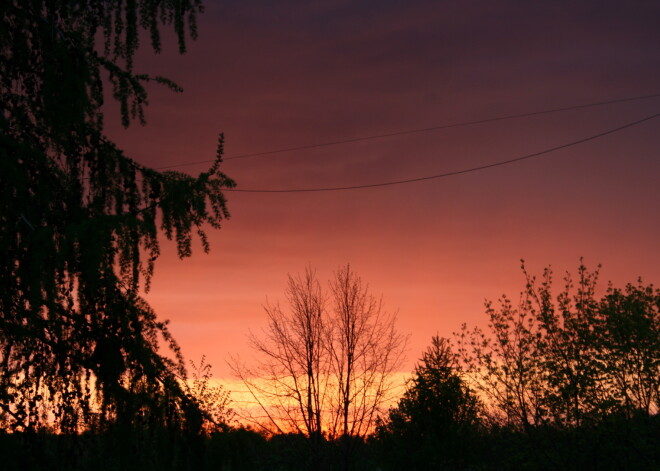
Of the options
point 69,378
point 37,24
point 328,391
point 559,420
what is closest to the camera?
point 69,378

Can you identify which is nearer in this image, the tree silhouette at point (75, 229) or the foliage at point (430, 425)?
the tree silhouette at point (75, 229)

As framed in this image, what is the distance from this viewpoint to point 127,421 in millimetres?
4727

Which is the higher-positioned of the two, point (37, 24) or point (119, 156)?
point (37, 24)

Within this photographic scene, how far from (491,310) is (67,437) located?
41.7ft

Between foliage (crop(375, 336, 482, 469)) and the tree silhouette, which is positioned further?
foliage (crop(375, 336, 482, 469))

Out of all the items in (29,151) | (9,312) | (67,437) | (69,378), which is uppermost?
(29,151)

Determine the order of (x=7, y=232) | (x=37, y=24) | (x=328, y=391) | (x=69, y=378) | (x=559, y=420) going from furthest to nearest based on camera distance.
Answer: (x=328, y=391) < (x=559, y=420) < (x=37, y=24) < (x=69, y=378) < (x=7, y=232)

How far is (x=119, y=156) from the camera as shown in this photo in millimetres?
5152

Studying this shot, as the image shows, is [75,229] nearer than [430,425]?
Yes

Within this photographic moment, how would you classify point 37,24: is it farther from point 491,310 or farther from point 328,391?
point 328,391

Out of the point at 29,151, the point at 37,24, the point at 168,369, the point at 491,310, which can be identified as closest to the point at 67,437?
the point at 168,369

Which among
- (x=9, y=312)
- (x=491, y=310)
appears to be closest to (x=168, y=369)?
(x=9, y=312)

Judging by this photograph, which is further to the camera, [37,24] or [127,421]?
[37,24]

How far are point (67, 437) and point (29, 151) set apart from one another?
82.8 inches
